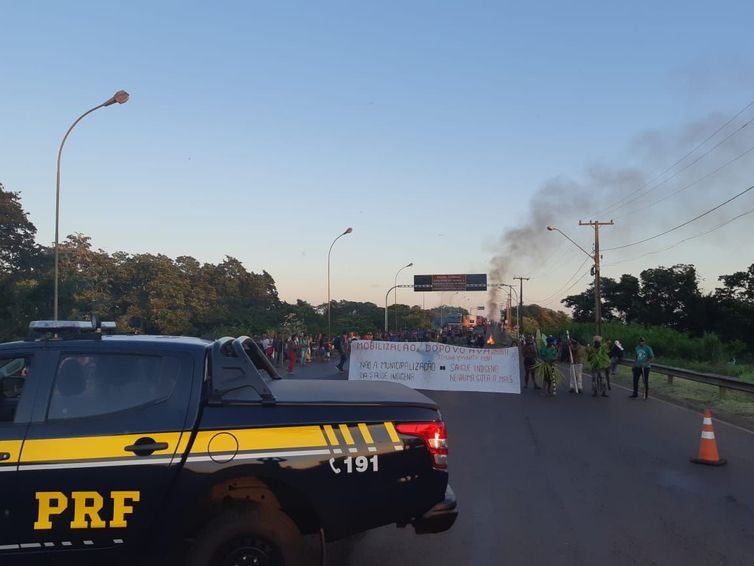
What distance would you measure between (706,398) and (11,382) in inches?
729

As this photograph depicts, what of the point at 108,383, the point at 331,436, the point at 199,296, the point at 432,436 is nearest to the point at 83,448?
the point at 108,383

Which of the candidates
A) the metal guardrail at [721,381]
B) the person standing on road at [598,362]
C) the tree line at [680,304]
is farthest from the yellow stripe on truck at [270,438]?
the tree line at [680,304]

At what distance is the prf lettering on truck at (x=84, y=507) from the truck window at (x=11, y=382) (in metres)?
0.58

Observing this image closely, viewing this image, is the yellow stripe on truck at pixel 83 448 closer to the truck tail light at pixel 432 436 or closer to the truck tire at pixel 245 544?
the truck tire at pixel 245 544

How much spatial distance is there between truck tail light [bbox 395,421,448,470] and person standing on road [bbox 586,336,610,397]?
15.6 m

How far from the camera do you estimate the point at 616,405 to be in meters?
17.3

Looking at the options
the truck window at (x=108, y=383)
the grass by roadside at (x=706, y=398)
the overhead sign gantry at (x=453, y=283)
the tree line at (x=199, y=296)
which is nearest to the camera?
the truck window at (x=108, y=383)

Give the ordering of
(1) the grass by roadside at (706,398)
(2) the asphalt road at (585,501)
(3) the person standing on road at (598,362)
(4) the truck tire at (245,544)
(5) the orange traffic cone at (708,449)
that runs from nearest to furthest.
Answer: (4) the truck tire at (245,544) < (2) the asphalt road at (585,501) < (5) the orange traffic cone at (708,449) < (1) the grass by roadside at (706,398) < (3) the person standing on road at (598,362)

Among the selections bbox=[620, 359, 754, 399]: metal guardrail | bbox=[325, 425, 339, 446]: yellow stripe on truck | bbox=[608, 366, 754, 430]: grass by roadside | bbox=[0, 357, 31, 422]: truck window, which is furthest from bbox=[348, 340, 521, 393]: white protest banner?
bbox=[325, 425, 339, 446]: yellow stripe on truck

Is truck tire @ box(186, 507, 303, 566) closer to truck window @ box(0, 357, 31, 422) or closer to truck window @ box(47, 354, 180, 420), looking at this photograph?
truck window @ box(47, 354, 180, 420)

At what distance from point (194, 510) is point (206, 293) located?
60015 mm

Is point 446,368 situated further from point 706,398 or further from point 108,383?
point 108,383

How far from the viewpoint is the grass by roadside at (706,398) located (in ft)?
50.4

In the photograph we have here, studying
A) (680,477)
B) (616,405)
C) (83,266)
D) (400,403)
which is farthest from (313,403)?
(83,266)
